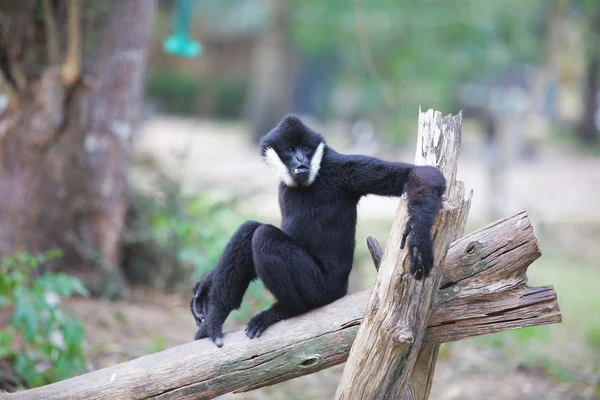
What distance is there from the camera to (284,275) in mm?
3939

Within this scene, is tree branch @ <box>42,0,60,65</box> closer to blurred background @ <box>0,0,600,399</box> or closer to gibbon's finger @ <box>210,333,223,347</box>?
blurred background @ <box>0,0,600,399</box>

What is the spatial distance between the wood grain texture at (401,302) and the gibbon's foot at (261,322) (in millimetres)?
646

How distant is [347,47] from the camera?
17531 mm

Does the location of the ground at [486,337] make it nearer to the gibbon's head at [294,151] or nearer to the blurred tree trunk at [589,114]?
the gibbon's head at [294,151]

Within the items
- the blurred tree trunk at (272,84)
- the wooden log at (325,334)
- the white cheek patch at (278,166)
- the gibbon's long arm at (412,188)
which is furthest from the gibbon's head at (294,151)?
the blurred tree trunk at (272,84)

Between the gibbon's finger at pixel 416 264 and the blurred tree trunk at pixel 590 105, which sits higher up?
the gibbon's finger at pixel 416 264

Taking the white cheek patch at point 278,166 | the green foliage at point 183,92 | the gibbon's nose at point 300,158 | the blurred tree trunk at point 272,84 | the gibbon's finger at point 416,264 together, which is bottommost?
the green foliage at point 183,92

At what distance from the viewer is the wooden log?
131 inches

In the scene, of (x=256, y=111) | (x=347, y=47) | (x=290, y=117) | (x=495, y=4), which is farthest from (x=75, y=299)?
(x=256, y=111)

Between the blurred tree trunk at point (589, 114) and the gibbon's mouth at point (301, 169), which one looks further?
the blurred tree trunk at point (589, 114)

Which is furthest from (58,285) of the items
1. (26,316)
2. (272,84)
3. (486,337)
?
(272,84)

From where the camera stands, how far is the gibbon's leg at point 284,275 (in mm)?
3904

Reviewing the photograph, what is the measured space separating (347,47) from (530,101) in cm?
599

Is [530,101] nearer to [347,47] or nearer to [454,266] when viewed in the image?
[347,47]
